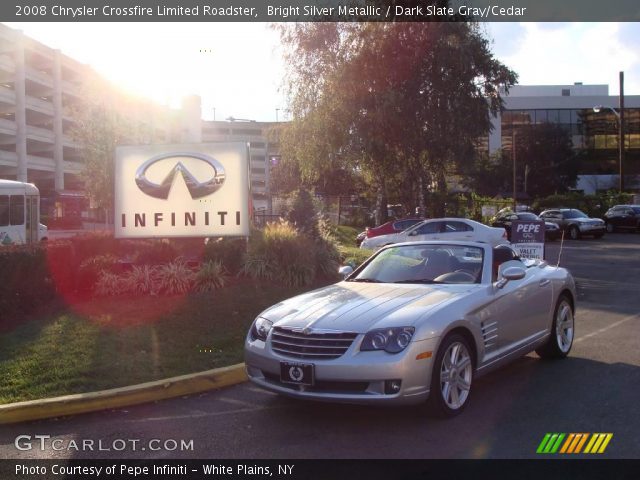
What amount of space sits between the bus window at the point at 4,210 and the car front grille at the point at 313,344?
18.8 meters

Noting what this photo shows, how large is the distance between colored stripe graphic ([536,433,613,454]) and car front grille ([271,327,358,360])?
161cm

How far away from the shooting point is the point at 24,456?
485 centimetres

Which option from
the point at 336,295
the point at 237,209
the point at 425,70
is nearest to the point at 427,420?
the point at 336,295

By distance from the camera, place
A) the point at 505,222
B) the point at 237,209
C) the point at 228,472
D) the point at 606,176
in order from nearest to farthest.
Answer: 1. the point at 228,472
2. the point at 237,209
3. the point at 505,222
4. the point at 606,176

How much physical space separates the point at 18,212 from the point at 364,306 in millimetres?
19626

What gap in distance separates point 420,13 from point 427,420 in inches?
838

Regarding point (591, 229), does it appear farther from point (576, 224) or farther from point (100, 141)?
point (100, 141)

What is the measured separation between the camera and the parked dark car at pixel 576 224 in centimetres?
3253

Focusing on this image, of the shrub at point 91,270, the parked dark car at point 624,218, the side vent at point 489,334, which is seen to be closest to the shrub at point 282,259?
the shrub at point 91,270

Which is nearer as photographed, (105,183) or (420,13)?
(420,13)

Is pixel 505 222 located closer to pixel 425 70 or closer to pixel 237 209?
pixel 425 70

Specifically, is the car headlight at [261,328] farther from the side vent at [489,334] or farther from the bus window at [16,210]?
the bus window at [16,210]

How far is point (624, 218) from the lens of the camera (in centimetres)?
3694

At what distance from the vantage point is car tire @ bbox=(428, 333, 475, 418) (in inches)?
198
